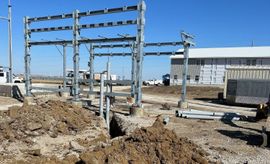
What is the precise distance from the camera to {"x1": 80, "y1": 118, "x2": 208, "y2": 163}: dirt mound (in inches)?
236

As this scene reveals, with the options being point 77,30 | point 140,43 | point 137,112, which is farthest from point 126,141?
point 77,30

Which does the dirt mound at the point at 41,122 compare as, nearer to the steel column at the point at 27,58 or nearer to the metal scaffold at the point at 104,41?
the metal scaffold at the point at 104,41

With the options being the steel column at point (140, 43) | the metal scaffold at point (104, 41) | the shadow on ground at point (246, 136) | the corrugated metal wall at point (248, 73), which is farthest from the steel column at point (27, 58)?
the corrugated metal wall at point (248, 73)

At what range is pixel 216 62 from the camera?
161ft

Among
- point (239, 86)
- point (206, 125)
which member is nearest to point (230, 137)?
point (206, 125)

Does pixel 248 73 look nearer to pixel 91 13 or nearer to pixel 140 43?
pixel 140 43

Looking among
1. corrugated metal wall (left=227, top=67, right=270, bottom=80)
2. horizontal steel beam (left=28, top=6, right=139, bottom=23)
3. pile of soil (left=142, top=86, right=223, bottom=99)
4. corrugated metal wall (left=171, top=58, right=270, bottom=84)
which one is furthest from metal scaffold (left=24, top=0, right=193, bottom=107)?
corrugated metal wall (left=171, top=58, right=270, bottom=84)

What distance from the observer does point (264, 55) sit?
4569cm

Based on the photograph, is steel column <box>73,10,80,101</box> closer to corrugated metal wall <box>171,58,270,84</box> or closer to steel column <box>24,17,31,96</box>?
steel column <box>24,17,31,96</box>

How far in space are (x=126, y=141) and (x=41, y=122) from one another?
4699mm

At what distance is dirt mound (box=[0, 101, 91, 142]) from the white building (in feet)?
133

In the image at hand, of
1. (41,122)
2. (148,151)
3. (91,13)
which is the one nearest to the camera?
(148,151)

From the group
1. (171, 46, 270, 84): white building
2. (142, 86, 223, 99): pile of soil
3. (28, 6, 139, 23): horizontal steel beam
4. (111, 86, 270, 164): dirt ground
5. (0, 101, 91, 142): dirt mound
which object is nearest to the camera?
(111, 86, 270, 164): dirt ground

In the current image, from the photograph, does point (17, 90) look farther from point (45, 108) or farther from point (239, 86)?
point (239, 86)
